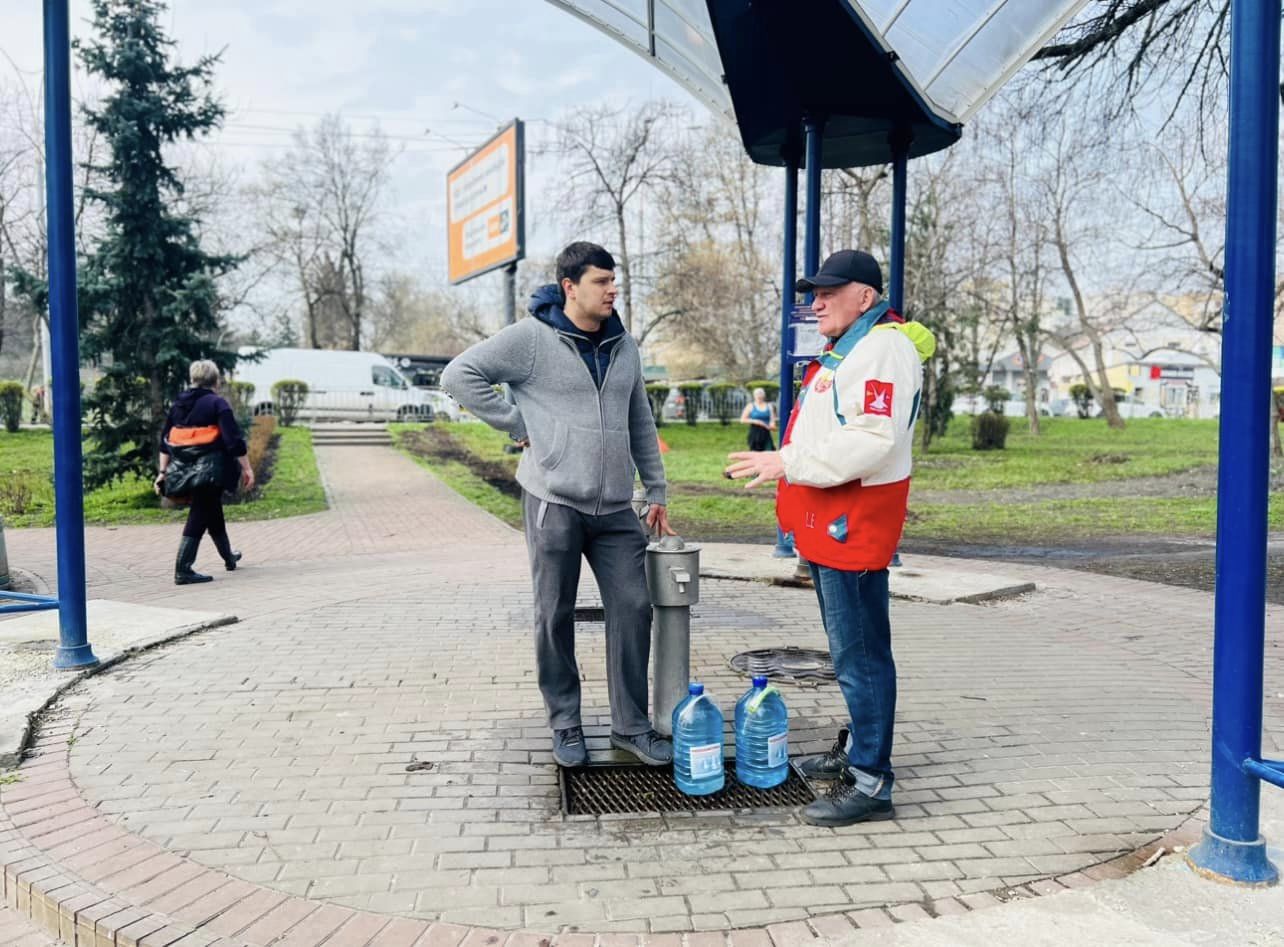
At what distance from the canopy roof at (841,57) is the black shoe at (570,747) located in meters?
3.74

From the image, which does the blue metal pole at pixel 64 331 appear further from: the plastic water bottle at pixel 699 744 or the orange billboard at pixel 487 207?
the orange billboard at pixel 487 207

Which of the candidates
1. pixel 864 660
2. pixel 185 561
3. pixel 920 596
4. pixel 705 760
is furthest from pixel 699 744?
pixel 185 561

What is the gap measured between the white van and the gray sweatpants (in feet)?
94.7

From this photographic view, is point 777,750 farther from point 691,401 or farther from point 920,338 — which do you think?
point 691,401

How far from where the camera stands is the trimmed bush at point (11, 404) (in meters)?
26.5

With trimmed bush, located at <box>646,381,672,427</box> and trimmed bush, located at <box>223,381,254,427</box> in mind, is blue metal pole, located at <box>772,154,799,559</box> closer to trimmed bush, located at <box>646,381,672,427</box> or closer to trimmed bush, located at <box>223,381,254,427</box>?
trimmed bush, located at <box>223,381,254,427</box>

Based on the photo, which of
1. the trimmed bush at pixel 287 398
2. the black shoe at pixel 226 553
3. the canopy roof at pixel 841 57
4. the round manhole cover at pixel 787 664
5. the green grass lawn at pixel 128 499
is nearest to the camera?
the round manhole cover at pixel 787 664

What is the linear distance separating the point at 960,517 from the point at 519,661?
10.1 m

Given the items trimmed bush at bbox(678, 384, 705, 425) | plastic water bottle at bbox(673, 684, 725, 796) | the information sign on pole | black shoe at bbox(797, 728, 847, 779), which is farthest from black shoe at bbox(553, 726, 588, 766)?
trimmed bush at bbox(678, 384, 705, 425)

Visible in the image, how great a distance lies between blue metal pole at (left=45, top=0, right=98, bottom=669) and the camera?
4875 mm

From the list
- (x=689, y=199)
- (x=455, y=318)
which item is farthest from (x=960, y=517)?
(x=455, y=318)

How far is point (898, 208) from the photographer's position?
790 cm

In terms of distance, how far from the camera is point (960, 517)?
1396 centimetres

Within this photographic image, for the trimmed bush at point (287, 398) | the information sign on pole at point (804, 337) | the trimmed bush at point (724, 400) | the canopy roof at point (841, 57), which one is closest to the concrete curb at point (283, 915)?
the canopy roof at point (841, 57)
